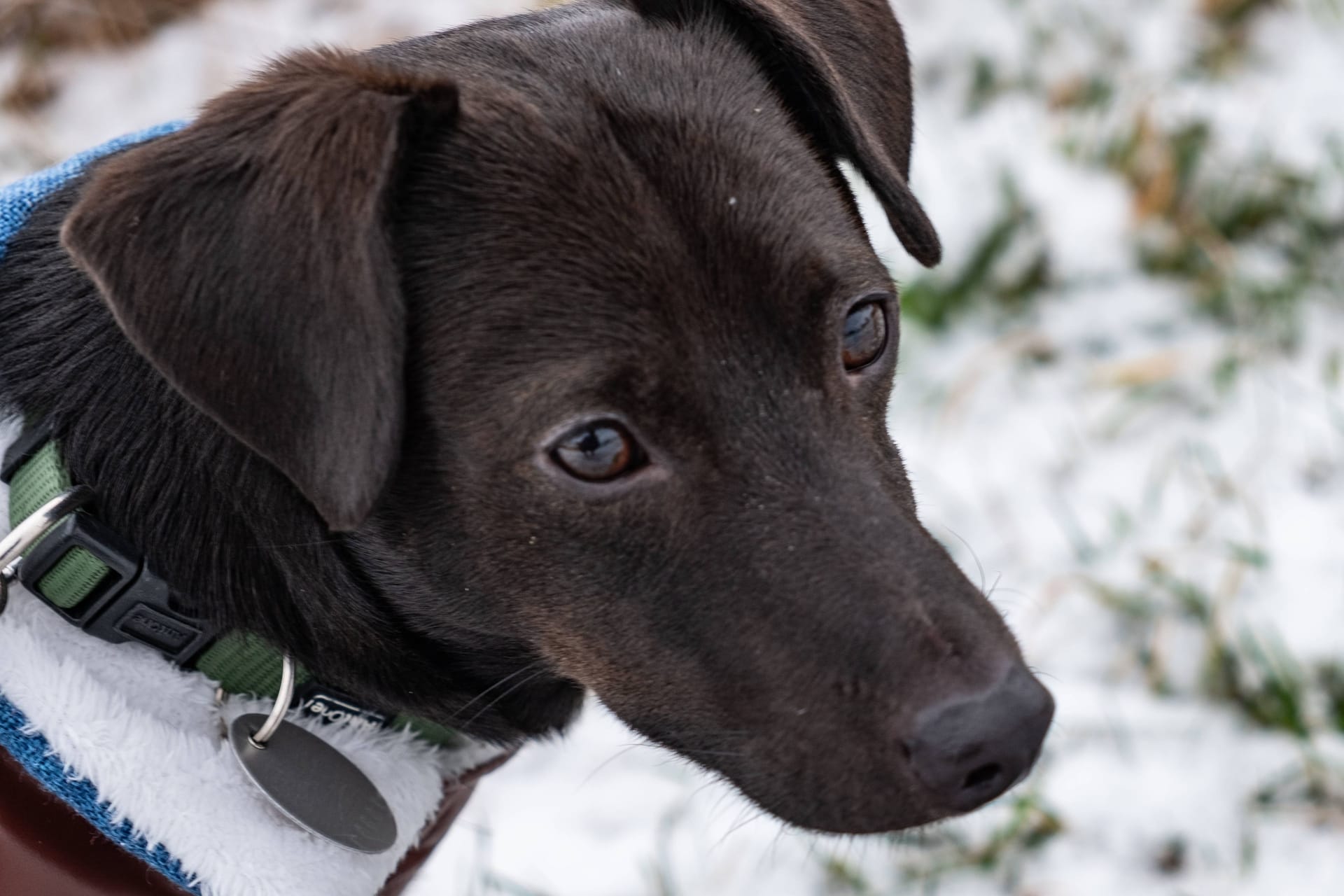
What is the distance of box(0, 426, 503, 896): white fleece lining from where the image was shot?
1.81 metres

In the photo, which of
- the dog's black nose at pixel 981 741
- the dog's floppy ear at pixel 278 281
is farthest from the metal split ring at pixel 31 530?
the dog's black nose at pixel 981 741

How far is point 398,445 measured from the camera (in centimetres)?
180

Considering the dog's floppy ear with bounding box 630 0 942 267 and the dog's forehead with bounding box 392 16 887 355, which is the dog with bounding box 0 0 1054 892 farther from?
the dog's floppy ear with bounding box 630 0 942 267

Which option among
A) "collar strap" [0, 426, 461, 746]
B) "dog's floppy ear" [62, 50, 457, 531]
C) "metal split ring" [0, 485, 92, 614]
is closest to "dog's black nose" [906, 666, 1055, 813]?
"dog's floppy ear" [62, 50, 457, 531]

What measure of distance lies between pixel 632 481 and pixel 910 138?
890 mm

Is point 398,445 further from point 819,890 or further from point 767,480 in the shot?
point 819,890

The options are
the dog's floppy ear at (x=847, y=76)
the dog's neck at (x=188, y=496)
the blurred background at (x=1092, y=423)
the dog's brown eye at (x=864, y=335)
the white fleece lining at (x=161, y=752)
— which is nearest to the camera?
the white fleece lining at (x=161, y=752)

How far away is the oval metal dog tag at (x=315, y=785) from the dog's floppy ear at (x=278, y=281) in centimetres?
39

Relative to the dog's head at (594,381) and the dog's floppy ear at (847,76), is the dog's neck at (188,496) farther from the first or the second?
the dog's floppy ear at (847,76)

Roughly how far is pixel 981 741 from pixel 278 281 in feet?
3.26

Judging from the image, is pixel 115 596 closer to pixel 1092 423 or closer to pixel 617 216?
pixel 617 216

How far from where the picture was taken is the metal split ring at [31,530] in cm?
176

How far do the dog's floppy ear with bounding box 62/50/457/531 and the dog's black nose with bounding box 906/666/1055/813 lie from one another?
2.40ft

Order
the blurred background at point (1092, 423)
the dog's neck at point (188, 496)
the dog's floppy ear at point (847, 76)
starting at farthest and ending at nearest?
the blurred background at point (1092, 423) < the dog's floppy ear at point (847, 76) < the dog's neck at point (188, 496)
